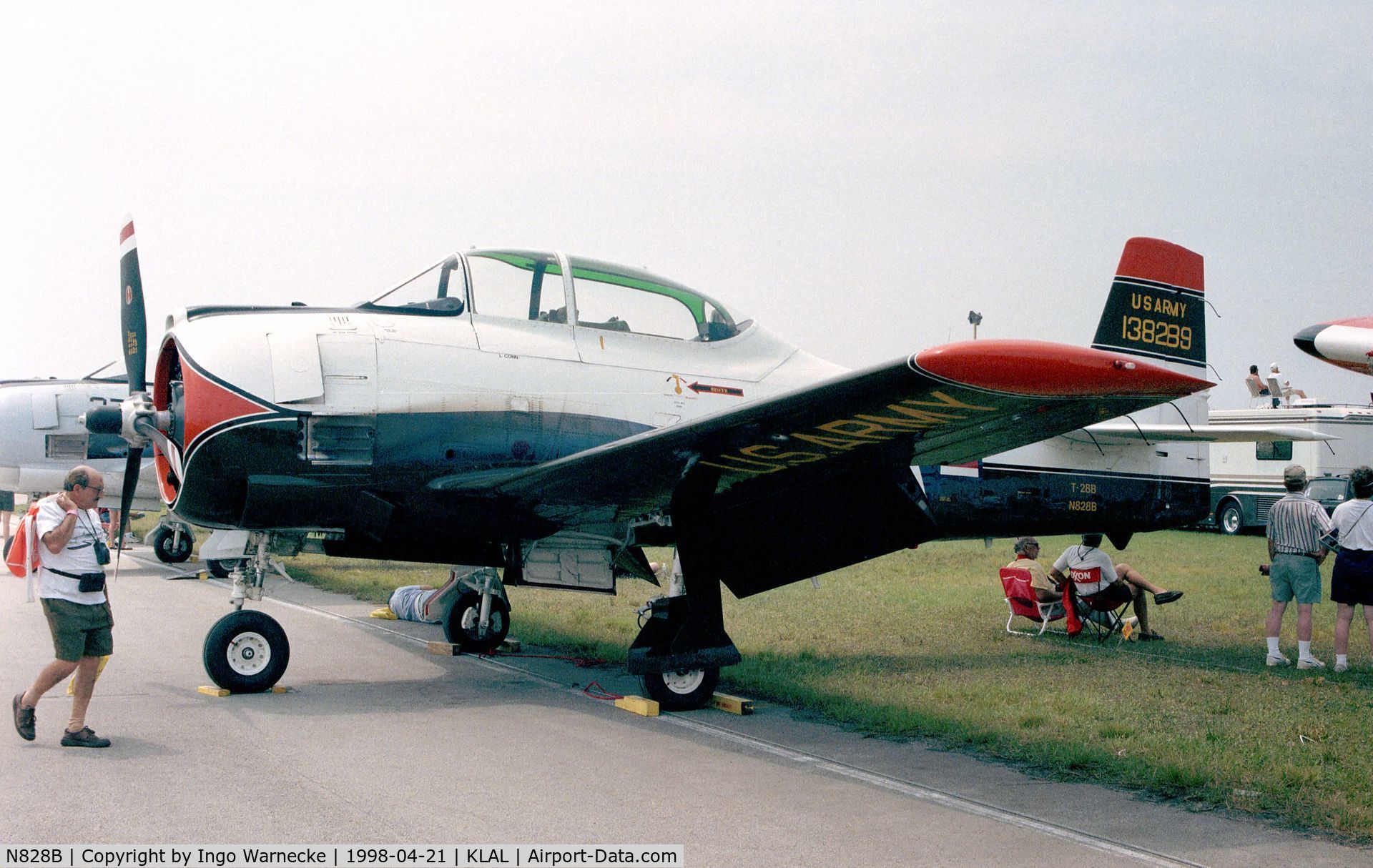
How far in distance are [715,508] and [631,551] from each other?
123 centimetres

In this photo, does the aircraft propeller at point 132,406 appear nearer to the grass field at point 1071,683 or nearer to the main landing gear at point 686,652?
the main landing gear at point 686,652

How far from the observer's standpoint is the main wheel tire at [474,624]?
9812 mm

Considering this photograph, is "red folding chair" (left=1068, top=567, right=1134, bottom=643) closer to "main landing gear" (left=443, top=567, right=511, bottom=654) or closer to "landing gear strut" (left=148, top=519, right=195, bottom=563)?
"main landing gear" (left=443, top=567, right=511, bottom=654)

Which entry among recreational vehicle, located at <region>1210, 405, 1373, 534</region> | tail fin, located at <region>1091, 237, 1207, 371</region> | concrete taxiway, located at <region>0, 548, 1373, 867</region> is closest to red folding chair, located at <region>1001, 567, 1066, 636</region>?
tail fin, located at <region>1091, 237, 1207, 371</region>

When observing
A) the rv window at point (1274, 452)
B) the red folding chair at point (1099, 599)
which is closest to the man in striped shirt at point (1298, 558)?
the red folding chair at point (1099, 599)

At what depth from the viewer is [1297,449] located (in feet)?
82.3

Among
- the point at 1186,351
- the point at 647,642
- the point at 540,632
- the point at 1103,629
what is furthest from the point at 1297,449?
the point at 647,642

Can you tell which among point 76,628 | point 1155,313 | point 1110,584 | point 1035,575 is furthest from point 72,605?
point 1110,584

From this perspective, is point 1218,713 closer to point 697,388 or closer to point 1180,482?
point 1180,482

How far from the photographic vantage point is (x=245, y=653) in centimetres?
746

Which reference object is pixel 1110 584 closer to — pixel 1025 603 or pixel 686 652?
pixel 1025 603

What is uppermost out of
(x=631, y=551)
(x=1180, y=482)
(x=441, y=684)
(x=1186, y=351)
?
(x=1186, y=351)

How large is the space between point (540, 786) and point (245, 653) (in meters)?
3.20

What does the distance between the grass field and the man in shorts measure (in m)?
4.32
